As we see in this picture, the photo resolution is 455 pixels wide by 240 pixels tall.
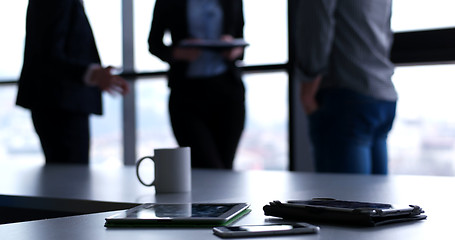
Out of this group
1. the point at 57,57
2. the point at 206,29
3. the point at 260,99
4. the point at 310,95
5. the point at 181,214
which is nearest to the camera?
the point at 181,214

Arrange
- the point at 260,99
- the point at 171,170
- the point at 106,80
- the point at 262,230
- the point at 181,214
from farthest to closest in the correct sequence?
the point at 260,99 → the point at 106,80 → the point at 171,170 → the point at 181,214 → the point at 262,230

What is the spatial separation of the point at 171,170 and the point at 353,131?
2.50 ft

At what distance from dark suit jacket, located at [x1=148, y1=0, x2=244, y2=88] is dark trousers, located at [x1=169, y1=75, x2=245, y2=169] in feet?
0.22

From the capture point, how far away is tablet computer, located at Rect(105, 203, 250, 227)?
0.82m

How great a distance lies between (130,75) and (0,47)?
0.80 m

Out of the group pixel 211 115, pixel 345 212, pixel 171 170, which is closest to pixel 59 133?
pixel 211 115

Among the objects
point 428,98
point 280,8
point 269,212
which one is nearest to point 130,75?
point 280,8

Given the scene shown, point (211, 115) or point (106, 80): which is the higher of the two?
point (106, 80)

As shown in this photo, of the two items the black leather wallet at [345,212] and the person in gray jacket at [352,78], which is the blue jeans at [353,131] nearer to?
the person in gray jacket at [352,78]

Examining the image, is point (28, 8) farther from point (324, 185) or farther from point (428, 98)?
point (428, 98)

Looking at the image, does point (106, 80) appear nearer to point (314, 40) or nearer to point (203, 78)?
point (203, 78)

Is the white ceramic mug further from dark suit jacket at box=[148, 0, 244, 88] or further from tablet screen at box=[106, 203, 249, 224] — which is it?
dark suit jacket at box=[148, 0, 244, 88]

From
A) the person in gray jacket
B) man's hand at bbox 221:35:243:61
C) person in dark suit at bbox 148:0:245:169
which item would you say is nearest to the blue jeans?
Result: the person in gray jacket

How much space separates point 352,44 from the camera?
1.90m
